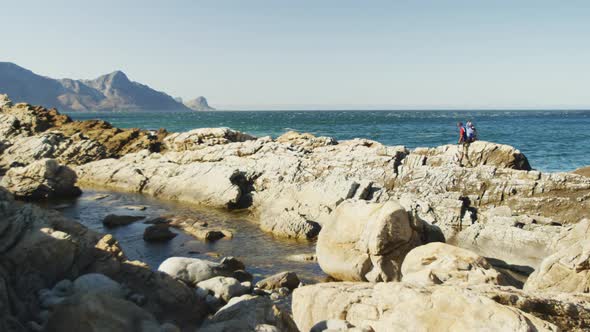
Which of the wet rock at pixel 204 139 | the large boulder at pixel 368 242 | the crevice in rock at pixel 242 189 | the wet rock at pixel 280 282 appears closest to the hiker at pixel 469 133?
the large boulder at pixel 368 242

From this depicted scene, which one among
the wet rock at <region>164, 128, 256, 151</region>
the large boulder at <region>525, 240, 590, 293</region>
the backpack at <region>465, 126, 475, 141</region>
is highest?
the backpack at <region>465, 126, 475, 141</region>

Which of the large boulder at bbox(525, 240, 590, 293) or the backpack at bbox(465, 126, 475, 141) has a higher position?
the backpack at bbox(465, 126, 475, 141)

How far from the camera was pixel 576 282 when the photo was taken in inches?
433

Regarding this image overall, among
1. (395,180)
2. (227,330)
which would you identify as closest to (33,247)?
(227,330)

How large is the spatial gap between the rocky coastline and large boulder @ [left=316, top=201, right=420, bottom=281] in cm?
5

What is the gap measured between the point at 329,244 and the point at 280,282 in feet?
9.01

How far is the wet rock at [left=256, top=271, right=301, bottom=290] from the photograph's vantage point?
1474 cm

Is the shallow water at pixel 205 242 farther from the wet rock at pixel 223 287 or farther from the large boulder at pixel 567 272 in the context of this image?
the large boulder at pixel 567 272

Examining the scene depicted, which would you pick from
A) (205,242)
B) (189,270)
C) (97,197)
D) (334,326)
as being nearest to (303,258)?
(205,242)

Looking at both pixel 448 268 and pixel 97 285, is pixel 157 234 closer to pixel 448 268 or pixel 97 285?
pixel 97 285

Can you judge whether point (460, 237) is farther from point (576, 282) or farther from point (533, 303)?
point (533, 303)

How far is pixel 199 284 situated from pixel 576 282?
408 inches

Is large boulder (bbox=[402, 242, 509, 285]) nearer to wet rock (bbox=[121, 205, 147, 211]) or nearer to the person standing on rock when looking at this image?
the person standing on rock

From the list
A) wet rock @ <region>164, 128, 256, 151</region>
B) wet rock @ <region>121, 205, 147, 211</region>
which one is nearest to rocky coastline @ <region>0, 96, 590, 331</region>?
wet rock @ <region>164, 128, 256, 151</region>
